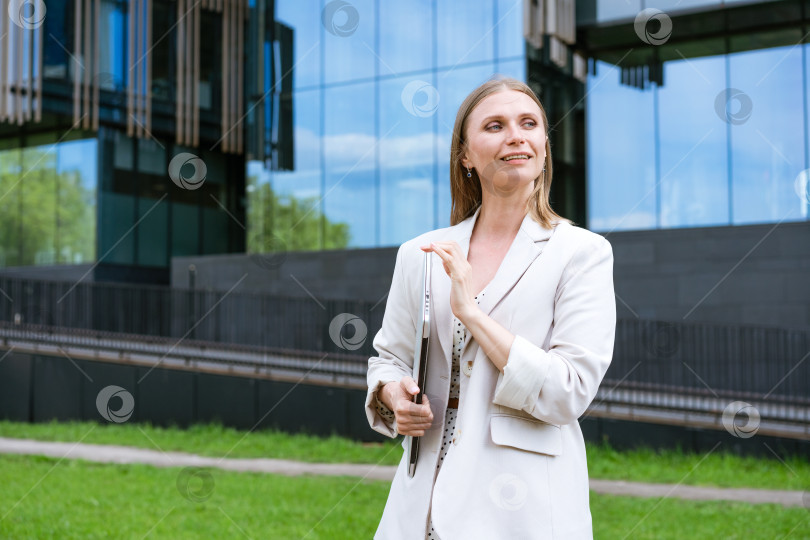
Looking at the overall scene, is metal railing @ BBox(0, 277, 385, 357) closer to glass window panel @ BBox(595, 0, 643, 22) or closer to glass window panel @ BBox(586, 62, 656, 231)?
glass window panel @ BBox(586, 62, 656, 231)

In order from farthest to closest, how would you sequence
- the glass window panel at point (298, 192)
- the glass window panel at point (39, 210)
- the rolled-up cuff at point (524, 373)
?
the glass window panel at point (39, 210) < the glass window panel at point (298, 192) < the rolled-up cuff at point (524, 373)

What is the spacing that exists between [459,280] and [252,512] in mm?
6926

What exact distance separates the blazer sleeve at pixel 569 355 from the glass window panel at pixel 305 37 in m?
22.9

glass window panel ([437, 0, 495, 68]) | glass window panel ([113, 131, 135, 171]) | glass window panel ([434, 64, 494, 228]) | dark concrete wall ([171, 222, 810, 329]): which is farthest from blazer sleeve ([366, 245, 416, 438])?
glass window panel ([113, 131, 135, 171])

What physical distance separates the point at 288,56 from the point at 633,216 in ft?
36.2

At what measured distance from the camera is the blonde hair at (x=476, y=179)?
7.81 ft

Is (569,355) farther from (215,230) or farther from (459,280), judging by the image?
(215,230)

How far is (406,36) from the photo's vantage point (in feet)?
75.0

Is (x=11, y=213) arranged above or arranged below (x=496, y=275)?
above

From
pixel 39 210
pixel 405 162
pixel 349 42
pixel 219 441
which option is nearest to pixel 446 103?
pixel 405 162

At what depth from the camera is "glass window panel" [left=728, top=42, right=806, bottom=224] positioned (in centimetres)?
1850

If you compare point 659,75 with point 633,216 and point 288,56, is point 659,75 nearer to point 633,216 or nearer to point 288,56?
point 633,216

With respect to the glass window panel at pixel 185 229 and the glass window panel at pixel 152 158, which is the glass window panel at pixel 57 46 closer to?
the glass window panel at pixel 152 158

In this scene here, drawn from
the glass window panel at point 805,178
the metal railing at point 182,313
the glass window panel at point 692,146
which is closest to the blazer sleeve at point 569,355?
the metal railing at point 182,313
